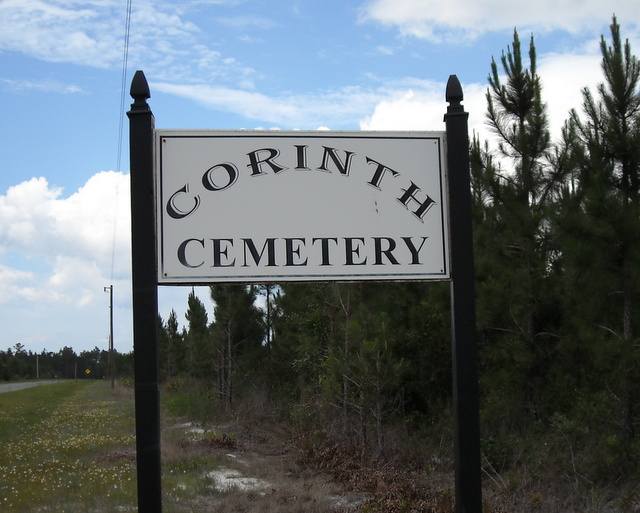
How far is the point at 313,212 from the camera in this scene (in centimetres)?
375

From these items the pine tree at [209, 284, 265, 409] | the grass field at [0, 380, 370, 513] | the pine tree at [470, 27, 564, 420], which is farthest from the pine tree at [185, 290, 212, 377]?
the pine tree at [470, 27, 564, 420]

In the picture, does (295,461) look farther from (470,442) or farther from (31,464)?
(470,442)

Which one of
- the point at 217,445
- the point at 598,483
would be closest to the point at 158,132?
the point at 598,483

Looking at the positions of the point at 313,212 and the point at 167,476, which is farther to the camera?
the point at 167,476

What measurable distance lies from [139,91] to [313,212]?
1.10 meters

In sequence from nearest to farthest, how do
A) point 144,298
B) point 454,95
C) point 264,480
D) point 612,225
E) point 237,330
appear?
1. point 144,298
2. point 454,95
3. point 612,225
4. point 264,480
5. point 237,330

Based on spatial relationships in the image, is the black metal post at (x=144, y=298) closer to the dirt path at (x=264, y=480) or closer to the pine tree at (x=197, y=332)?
the dirt path at (x=264, y=480)

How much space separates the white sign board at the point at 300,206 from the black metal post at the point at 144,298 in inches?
2.8

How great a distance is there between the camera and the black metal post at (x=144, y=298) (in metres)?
3.45

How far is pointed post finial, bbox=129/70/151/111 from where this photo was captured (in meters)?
3.62

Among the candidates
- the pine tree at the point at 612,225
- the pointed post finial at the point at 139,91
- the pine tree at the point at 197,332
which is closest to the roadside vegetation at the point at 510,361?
the pine tree at the point at 612,225

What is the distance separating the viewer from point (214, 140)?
3730 millimetres

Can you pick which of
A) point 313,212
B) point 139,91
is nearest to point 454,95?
point 313,212

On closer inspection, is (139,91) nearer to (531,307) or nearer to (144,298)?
(144,298)
